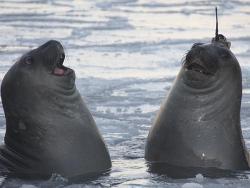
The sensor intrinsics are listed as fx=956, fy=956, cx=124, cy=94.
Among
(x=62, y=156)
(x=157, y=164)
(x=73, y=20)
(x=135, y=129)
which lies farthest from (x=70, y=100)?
(x=73, y=20)

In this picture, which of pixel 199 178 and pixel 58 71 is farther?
pixel 58 71

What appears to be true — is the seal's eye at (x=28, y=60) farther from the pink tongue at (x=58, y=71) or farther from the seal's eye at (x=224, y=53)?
the seal's eye at (x=224, y=53)

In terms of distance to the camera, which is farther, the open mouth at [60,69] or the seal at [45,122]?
the open mouth at [60,69]

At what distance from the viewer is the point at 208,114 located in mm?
7621

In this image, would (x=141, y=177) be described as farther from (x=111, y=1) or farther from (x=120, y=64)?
(x=111, y=1)

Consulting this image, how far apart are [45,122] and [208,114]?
1.30 metres

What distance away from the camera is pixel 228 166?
7.61 m

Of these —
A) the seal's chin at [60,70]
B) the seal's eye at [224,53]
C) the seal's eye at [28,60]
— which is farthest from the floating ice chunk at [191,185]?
the seal's eye at [28,60]

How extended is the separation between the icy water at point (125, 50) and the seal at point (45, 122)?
18cm

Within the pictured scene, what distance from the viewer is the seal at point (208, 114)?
7590 mm

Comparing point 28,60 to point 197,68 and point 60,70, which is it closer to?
point 60,70

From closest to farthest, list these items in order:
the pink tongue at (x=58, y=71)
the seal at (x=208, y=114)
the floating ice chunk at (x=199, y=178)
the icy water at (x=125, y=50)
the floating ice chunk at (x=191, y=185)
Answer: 1. the floating ice chunk at (x=191, y=185)
2. the floating ice chunk at (x=199, y=178)
3. the pink tongue at (x=58, y=71)
4. the seal at (x=208, y=114)
5. the icy water at (x=125, y=50)

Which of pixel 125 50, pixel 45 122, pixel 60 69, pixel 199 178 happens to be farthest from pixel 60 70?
pixel 125 50

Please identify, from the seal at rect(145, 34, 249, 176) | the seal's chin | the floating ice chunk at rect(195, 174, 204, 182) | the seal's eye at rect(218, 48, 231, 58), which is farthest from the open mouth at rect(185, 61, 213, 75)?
the seal's chin
